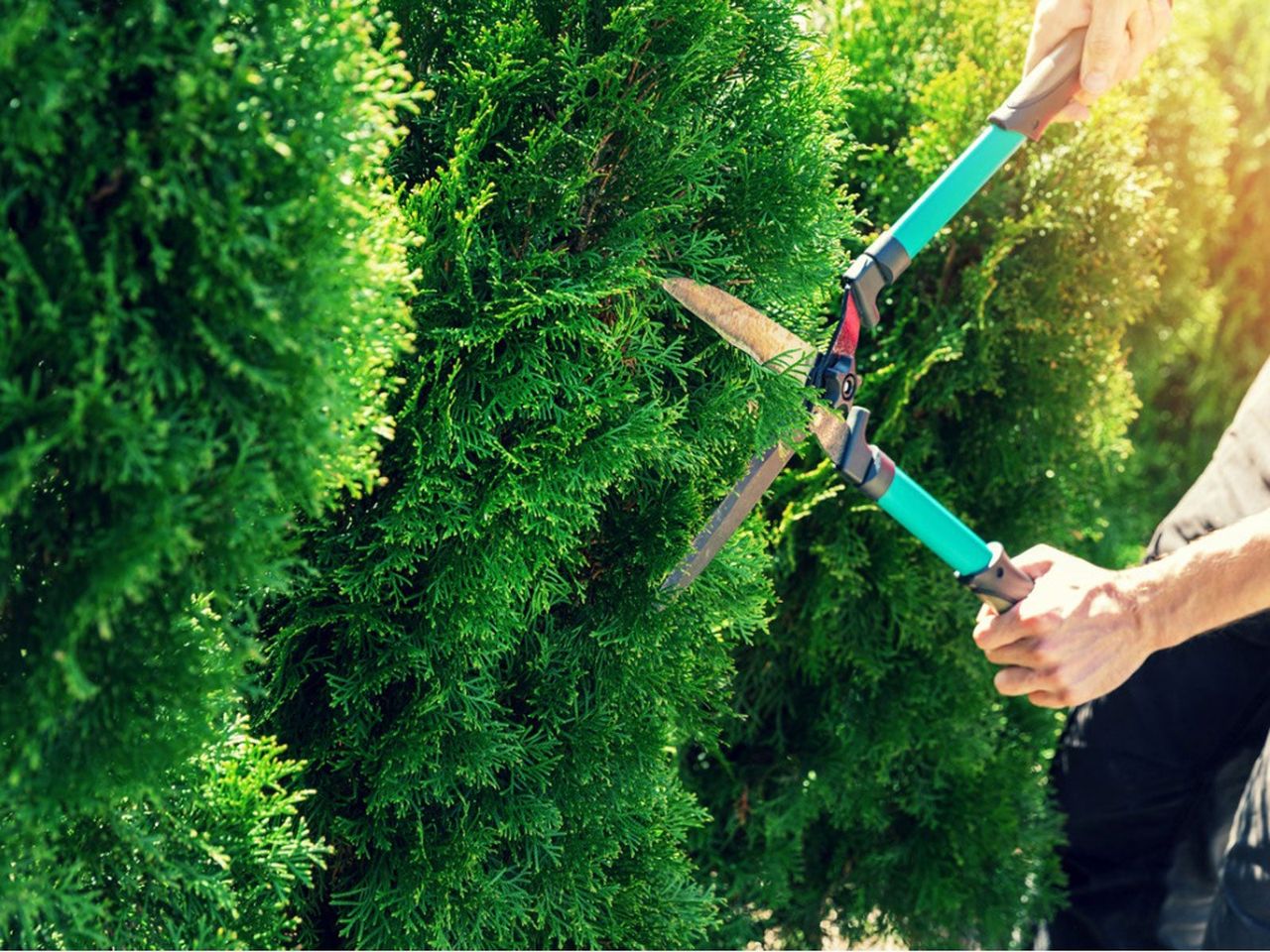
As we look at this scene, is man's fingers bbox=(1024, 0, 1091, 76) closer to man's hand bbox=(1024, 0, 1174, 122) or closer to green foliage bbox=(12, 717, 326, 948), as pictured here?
man's hand bbox=(1024, 0, 1174, 122)

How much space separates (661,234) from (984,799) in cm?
186

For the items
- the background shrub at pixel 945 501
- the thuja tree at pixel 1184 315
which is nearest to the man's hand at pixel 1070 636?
the background shrub at pixel 945 501

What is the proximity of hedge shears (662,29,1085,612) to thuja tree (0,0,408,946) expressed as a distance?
74 centimetres

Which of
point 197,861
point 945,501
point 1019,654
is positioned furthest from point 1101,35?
point 197,861

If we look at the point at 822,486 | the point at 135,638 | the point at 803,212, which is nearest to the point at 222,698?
the point at 135,638

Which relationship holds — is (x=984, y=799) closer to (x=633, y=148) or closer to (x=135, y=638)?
(x=633, y=148)

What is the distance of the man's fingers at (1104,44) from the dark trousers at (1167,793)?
4.72ft

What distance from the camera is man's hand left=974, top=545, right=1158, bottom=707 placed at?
2.44 metres

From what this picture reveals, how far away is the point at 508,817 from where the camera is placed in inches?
83.3

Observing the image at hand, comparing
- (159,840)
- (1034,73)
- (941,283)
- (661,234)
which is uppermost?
(1034,73)

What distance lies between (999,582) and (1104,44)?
1145 millimetres

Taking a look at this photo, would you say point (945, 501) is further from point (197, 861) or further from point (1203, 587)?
point (197, 861)

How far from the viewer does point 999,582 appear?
2432mm

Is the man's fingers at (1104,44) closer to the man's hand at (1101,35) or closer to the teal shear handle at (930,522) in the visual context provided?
the man's hand at (1101,35)
